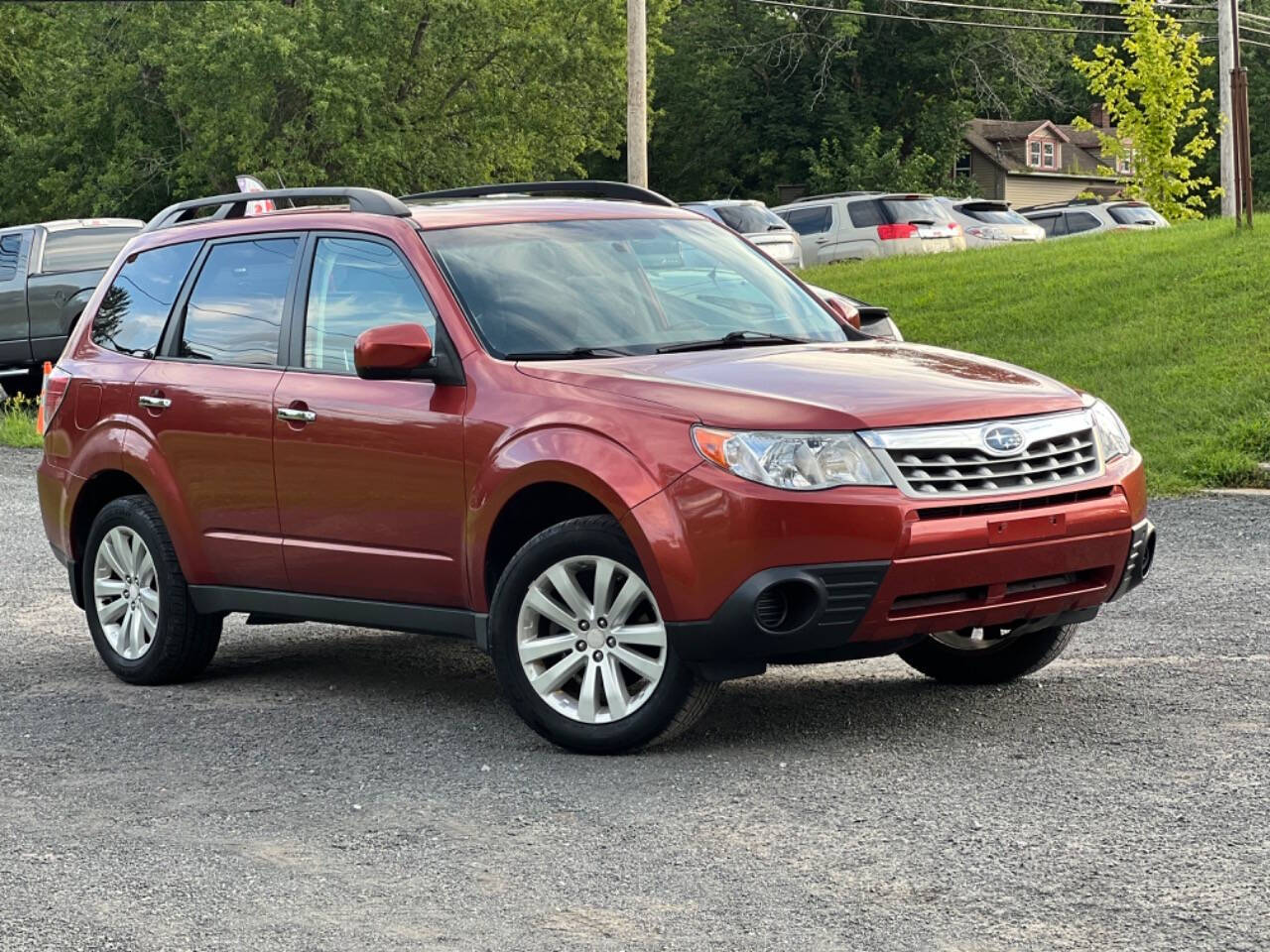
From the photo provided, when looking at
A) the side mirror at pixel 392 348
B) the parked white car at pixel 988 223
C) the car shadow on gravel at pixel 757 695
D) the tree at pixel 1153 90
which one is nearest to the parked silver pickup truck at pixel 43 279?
the car shadow on gravel at pixel 757 695

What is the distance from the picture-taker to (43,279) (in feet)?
70.1

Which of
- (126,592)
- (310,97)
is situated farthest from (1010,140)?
(126,592)

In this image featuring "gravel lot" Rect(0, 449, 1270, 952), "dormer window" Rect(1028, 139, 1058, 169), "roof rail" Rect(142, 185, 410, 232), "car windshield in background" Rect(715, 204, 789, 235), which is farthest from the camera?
"dormer window" Rect(1028, 139, 1058, 169)

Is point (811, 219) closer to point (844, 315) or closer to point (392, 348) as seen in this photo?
point (844, 315)

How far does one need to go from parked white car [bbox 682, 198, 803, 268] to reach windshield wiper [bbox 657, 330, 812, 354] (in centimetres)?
2229

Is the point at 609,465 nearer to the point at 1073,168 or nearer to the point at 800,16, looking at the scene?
the point at 800,16

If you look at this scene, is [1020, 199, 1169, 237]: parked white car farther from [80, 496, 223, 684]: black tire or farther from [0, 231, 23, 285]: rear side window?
[80, 496, 223, 684]: black tire

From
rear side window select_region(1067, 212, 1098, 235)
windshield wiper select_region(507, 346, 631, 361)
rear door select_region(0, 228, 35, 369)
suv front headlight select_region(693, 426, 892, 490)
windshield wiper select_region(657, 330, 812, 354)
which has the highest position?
windshield wiper select_region(507, 346, 631, 361)

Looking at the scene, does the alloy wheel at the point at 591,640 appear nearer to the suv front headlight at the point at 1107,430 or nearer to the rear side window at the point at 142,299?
the suv front headlight at the point at 1107,430

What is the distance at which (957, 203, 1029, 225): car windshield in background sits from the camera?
118ft

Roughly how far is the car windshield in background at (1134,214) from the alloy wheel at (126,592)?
2986 cm

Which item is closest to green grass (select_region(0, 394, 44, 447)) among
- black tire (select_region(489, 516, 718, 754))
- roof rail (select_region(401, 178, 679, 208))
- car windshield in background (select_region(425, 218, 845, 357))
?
roof rail (select_region(401, 178, 679, 208))

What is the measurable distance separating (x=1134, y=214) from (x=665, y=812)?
32.5m

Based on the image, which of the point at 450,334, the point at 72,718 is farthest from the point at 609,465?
the point at 72,718
